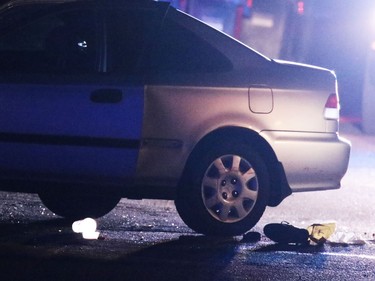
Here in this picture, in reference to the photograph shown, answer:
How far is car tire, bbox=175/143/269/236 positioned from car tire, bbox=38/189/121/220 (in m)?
0.97

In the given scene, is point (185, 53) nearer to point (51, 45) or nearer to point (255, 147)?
point (255, 147)

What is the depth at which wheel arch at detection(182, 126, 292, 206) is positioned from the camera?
22.3ft

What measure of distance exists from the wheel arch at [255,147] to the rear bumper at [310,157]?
0.18 ft

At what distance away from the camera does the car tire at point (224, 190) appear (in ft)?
22.2

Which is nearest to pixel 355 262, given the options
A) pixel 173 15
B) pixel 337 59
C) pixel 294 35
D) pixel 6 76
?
pixel 173 15

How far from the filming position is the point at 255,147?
6.95m

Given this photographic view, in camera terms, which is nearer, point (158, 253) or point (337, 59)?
point (158, 253)

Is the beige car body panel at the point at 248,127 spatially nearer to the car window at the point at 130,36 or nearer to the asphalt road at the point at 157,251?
the car window at the point at 130,36

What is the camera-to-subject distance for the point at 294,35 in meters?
18.8

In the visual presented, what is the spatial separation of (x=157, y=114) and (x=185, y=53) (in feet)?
1.89

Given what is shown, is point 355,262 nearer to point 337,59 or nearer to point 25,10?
point 25,10

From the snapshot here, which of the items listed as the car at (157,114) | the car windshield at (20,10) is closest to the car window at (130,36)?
the car at (157,114)

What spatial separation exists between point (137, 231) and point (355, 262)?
5.69 feet

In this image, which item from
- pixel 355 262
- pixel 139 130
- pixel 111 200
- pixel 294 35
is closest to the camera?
pixel 355 262
